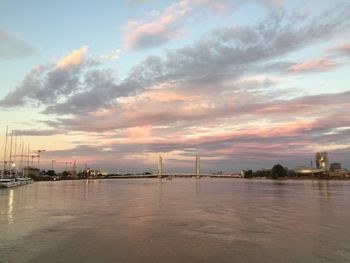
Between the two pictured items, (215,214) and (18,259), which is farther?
(215,214)

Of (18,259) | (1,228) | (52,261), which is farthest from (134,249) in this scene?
(1,228)

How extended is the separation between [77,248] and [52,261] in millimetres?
3235

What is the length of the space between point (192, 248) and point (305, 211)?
23283 mm

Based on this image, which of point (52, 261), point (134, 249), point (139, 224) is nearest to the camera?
point (52, 261)

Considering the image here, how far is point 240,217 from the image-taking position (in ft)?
115

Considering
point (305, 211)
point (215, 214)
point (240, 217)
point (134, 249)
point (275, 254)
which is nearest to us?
point (275, 254)

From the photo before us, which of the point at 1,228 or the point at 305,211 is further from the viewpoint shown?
the point at 305,211

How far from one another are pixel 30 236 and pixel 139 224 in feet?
30.2

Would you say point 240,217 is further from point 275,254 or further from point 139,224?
point 275,254

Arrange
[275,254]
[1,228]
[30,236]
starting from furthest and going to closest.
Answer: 1. [1,228]
2. [30,236]
3. [275,254]

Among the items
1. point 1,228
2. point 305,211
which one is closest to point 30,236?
point 1,228

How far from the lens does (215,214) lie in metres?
37.4

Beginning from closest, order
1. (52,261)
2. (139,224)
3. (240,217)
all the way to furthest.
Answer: (52,261)
(139,224)
(240,217)

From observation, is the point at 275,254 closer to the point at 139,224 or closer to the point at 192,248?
the point at 192,248
